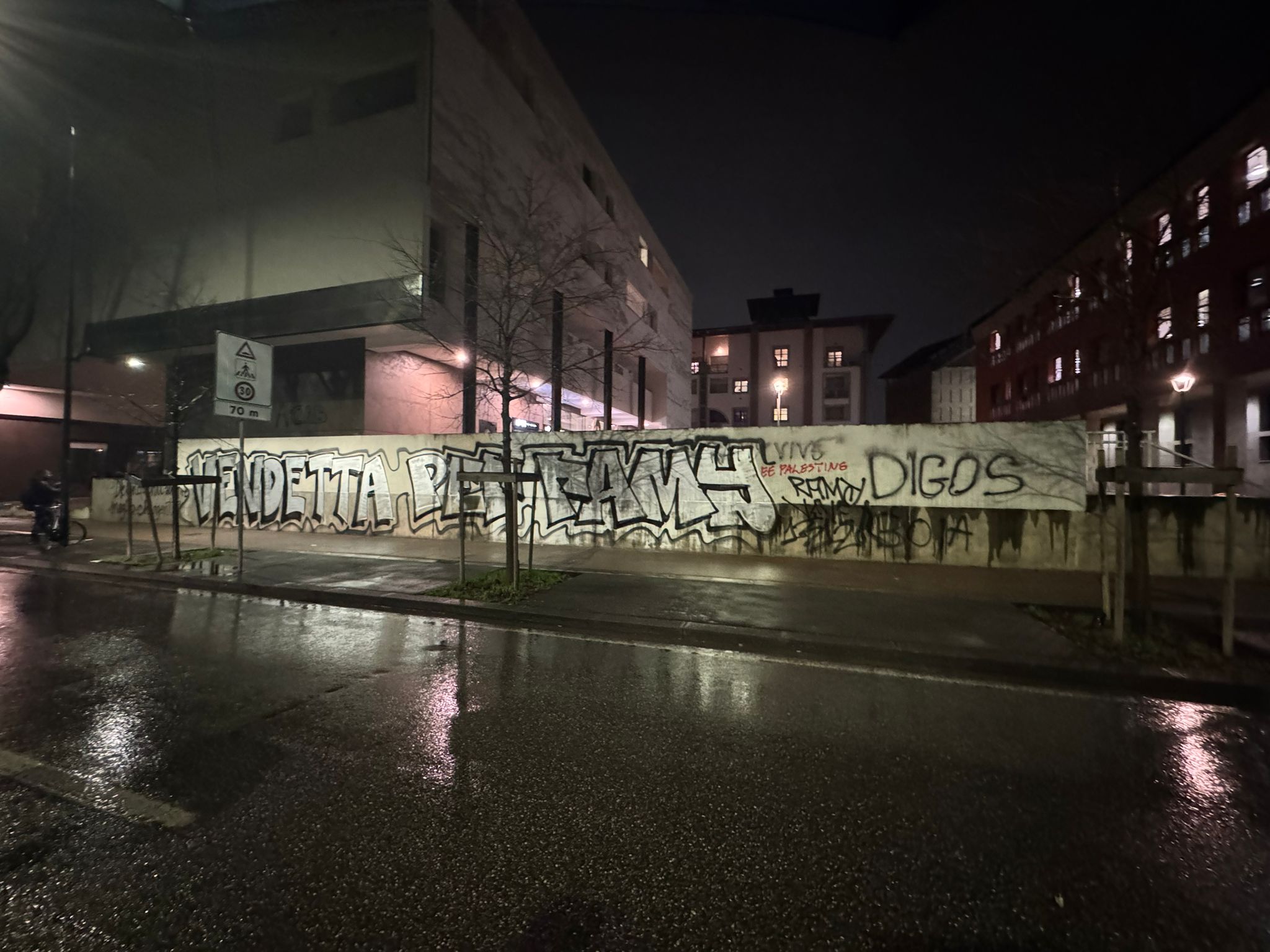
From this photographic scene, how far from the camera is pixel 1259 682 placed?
15.3ft

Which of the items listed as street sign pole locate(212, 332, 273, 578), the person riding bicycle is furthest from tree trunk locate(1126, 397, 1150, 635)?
the person riding bicycle

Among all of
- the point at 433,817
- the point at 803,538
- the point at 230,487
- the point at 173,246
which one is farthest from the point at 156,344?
the point at 433,817

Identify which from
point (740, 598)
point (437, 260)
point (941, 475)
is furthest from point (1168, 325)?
point (437, 260)

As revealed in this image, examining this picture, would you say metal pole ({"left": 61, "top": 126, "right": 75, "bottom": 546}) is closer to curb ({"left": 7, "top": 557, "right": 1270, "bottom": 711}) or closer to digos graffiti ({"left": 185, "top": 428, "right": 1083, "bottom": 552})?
digos graffiti ({"left": 185, "top": 428, "right": 1083, "bottom": 552})

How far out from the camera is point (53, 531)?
11.9 m

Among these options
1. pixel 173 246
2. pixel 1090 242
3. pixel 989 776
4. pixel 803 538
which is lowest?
pixel 989 776

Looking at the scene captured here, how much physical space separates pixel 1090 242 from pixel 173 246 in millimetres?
24496

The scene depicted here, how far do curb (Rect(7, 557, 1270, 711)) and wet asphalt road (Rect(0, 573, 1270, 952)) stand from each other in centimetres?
33

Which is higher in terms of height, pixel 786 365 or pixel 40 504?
pixel 786 365

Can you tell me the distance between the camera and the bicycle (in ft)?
38.8

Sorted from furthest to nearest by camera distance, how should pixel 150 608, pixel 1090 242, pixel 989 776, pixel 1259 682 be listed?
pixel 150 608
pixel 1090 242
pixel 1259 682
pixel 989 776

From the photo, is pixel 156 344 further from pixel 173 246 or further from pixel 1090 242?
pixel 1090 242

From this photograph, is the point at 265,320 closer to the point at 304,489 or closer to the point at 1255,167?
the point at 304,489

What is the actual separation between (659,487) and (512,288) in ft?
14.4
